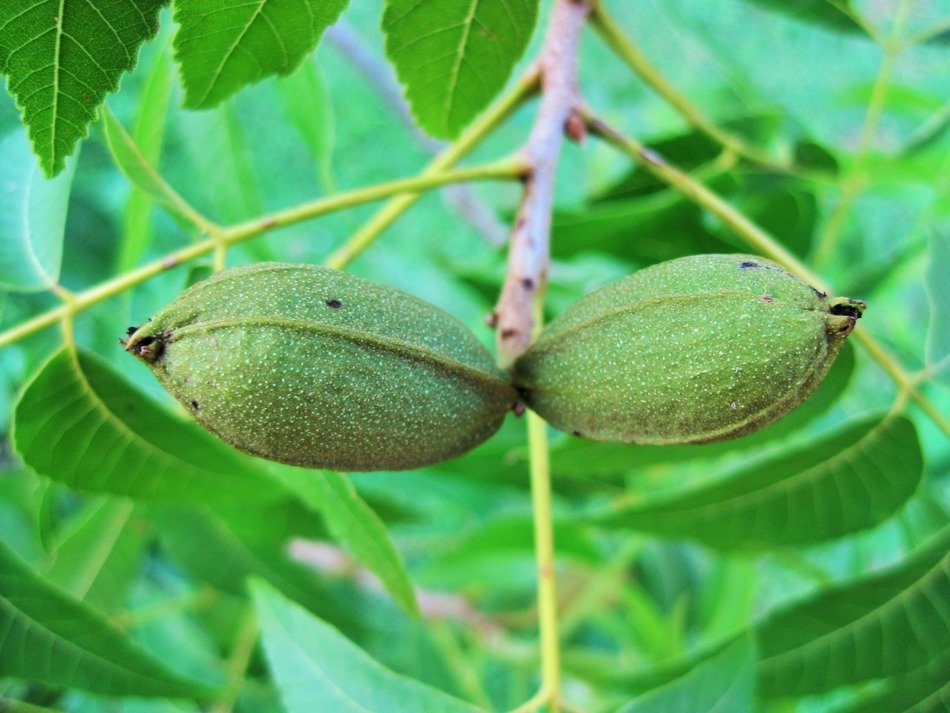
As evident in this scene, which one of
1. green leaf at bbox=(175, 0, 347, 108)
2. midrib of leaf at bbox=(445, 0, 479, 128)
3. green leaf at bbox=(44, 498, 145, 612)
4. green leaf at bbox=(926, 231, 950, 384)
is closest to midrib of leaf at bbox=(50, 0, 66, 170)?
green leaf at bbox=(175, 0, 347, 108)

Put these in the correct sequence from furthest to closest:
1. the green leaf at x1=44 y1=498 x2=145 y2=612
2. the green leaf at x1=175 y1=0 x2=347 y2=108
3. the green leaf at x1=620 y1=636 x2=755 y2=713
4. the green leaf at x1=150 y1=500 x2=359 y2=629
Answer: the green leaf at x1=150 y1=500 x2=359 y2=629
the green leaf at x1=44 y1=498 x2=145 y2=612
the green leaf at x1=620 y1=636 x2=755 y2=713
the green leaf at x1=175 y1=0 x2=347 y2=108

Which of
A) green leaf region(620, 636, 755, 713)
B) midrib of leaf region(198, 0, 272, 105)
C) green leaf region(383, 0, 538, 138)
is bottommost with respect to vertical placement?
green leaf region(620, 636, 755, 713)

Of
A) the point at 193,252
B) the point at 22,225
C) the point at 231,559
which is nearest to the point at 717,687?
the point at 193,252

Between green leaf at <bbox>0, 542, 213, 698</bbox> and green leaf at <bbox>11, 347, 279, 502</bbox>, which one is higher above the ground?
green leaf at <bbox>11, 347, 279, 502</bbox>

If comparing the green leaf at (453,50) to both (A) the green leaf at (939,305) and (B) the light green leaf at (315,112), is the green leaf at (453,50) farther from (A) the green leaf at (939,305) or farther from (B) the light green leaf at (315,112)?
(A) the green leaf at (939,305)

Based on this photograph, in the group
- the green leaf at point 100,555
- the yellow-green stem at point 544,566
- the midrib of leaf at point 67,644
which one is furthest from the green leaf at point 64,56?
the green leaf at point 100,555

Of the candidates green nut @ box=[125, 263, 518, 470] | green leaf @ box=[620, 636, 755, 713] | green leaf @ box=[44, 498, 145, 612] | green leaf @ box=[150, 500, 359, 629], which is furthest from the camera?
green leaf @ box=[150, 500, 359, 629]

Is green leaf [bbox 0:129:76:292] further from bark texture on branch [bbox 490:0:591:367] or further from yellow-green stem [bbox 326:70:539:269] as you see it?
bark texture on branch [bbox 490:0:591:367]
